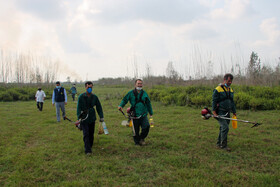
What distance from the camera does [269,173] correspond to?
14.8ft

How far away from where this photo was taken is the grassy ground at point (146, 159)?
4328 mm

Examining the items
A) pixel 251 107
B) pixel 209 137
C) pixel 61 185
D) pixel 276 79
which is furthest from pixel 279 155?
pixel 276 79

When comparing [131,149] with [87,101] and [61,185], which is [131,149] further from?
[61,185]

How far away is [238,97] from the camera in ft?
43.6

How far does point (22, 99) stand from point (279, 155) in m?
25.7

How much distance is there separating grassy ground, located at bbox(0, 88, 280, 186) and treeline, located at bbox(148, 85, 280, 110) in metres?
4.45

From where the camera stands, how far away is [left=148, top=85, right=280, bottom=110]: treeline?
12.7 m

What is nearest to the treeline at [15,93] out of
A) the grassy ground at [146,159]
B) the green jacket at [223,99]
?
the grassy ground at [146,159]

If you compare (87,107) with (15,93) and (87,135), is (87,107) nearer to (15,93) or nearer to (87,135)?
(87,135)

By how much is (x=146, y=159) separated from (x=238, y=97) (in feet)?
31.9

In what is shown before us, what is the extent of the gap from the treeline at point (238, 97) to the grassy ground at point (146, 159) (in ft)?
14.6

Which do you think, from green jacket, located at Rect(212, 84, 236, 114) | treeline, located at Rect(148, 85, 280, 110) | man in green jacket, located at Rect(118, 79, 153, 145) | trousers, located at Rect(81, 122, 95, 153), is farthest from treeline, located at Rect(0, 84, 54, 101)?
green jacket, located at Rect(212, 84, 236, 114)

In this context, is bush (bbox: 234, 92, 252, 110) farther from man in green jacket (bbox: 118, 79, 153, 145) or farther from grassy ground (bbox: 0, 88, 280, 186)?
man in green jacket (bbox: 118, 79, 153, 145)

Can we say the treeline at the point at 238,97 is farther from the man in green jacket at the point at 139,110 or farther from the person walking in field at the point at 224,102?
the man in green jacket at the point at 139,110
